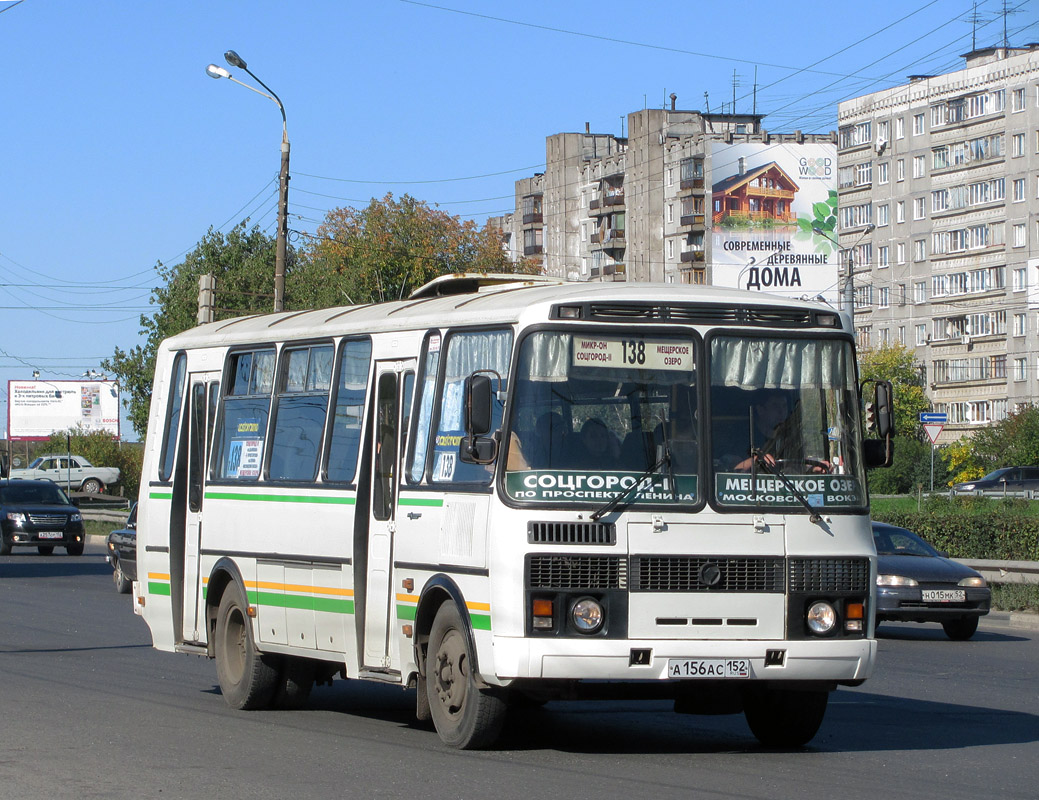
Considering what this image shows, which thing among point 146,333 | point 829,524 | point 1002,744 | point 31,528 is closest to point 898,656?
point 1002,744

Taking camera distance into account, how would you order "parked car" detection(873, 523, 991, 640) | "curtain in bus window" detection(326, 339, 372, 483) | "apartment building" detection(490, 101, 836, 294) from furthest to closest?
"apartment building" detection(490, 101, 836, 294) → "parked car" detection(873, 523, 991, 640) → "curtain in bus window" detection(326, 339, 372, 483)

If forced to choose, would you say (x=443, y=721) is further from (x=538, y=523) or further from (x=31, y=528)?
(x=31, y=528)

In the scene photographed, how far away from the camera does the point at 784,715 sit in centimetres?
1072

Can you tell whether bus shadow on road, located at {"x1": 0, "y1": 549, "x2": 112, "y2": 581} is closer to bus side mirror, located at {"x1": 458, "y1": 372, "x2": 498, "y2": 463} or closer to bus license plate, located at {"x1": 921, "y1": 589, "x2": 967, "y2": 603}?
bus license plate, located at {"x1": 921, "y1": 589, "x2": 967, "y2": 603}

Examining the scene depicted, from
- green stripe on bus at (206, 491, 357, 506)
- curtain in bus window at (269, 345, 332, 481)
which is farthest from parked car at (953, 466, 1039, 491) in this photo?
curtain in bus window at (269, 345, 332, 481)

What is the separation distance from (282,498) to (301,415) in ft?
1.96

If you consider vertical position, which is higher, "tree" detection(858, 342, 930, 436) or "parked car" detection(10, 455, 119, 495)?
"tree" detection(858, 342, 930, 436)

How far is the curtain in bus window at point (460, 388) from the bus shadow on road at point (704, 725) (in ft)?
4.74

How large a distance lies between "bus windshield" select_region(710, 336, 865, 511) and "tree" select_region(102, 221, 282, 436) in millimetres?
71385

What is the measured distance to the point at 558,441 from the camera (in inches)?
386

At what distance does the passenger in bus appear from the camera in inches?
399

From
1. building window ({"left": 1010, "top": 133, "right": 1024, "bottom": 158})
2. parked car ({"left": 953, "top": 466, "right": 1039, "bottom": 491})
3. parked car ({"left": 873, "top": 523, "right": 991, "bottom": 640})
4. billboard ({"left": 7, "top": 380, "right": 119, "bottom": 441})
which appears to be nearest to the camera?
parked car ({"left": 873, "top": 523, "right": 991, "bottom": 640})

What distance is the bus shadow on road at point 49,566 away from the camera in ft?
111

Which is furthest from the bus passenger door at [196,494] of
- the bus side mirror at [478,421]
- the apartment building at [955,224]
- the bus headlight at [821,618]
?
the apartment building at [955,224]
